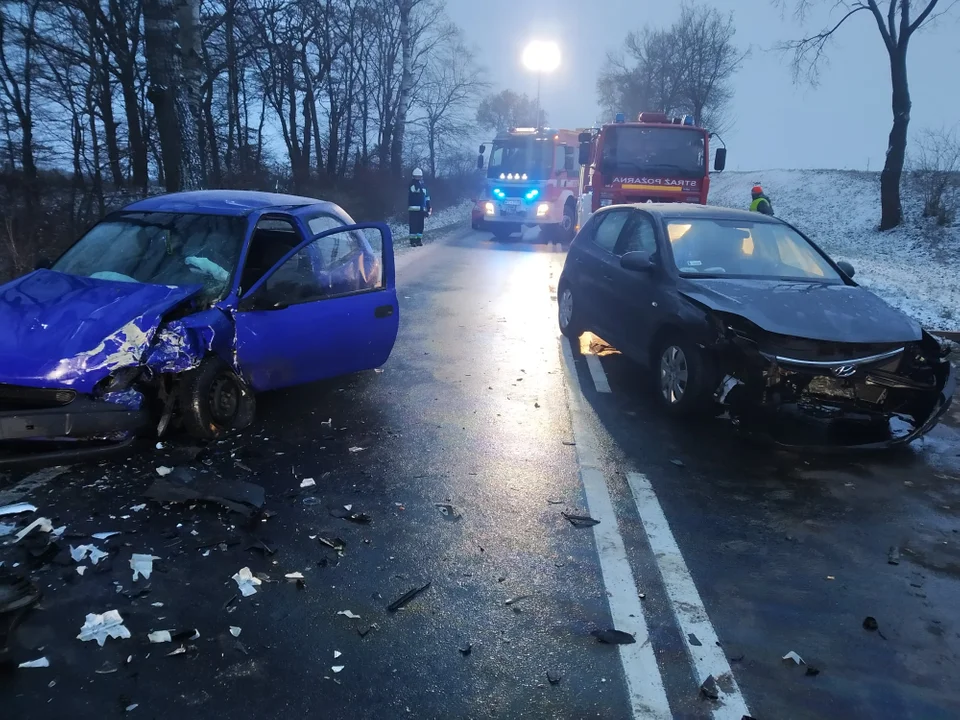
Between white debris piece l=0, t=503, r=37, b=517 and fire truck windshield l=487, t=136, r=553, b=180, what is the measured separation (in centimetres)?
1995

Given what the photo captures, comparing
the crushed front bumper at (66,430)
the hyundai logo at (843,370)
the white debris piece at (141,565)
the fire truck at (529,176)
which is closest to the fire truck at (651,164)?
the fire truck at (529,176)

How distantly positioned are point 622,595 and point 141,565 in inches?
89.7

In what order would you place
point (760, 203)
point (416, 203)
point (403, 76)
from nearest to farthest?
1. point (760, 203)
2. point (416, 203)
3. point (403, 76)

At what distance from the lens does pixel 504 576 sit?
3523 millimetres

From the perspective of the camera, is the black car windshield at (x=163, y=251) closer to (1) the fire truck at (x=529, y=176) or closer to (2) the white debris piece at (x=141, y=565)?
(2) the white debris piece at (x=141, y=565)

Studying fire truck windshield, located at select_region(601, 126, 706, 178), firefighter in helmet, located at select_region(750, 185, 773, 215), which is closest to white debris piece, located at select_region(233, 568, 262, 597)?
firefighter in helmet, located at select_region(750, 185, 773, 215)

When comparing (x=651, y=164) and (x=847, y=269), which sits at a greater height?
(x=651, y=164)

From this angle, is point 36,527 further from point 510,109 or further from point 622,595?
point 510,109

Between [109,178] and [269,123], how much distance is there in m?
10.9

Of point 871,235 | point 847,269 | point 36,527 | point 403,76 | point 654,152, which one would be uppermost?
point 403,76

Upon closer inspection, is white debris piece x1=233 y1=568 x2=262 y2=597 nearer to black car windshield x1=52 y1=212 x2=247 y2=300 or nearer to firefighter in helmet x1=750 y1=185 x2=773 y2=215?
black car windshield x1=52 y1=212 x2=247 y2=300

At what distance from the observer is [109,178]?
2219 centimetres

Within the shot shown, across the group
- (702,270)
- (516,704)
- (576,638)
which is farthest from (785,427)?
(516,704)

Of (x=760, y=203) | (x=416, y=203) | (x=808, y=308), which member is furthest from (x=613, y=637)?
(x=416, y=203)
